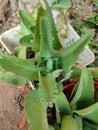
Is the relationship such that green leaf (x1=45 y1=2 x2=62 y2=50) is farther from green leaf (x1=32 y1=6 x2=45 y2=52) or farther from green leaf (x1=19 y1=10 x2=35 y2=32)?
green leaf (x1=19 y1=10 x2=35 y2=32)

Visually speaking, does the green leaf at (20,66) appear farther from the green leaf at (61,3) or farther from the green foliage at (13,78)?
the green leaf at (61,3)

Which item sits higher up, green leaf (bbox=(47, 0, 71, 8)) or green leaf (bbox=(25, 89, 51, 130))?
green leaf (bbox=(47, 0, 71, 8))

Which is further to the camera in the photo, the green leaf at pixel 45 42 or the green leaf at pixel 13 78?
the green leaf at pixel 13 78

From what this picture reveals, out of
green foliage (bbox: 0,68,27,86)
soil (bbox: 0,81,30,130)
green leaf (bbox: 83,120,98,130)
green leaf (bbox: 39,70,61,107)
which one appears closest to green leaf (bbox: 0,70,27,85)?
green foliage (bbox: 0,68,27,86)

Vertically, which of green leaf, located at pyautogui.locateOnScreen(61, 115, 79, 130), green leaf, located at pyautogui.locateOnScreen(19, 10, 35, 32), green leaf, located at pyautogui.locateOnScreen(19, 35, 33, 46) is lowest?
green leaf, located at pyautogui.locateOnScreen(61, 115, 79, 130)

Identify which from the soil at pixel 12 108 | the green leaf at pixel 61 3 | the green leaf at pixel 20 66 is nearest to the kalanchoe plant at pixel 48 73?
the green leaf at pixel 20 66

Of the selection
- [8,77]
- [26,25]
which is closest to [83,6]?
[26,25]

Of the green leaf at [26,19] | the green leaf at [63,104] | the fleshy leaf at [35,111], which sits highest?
the green leaf at [26,19]
